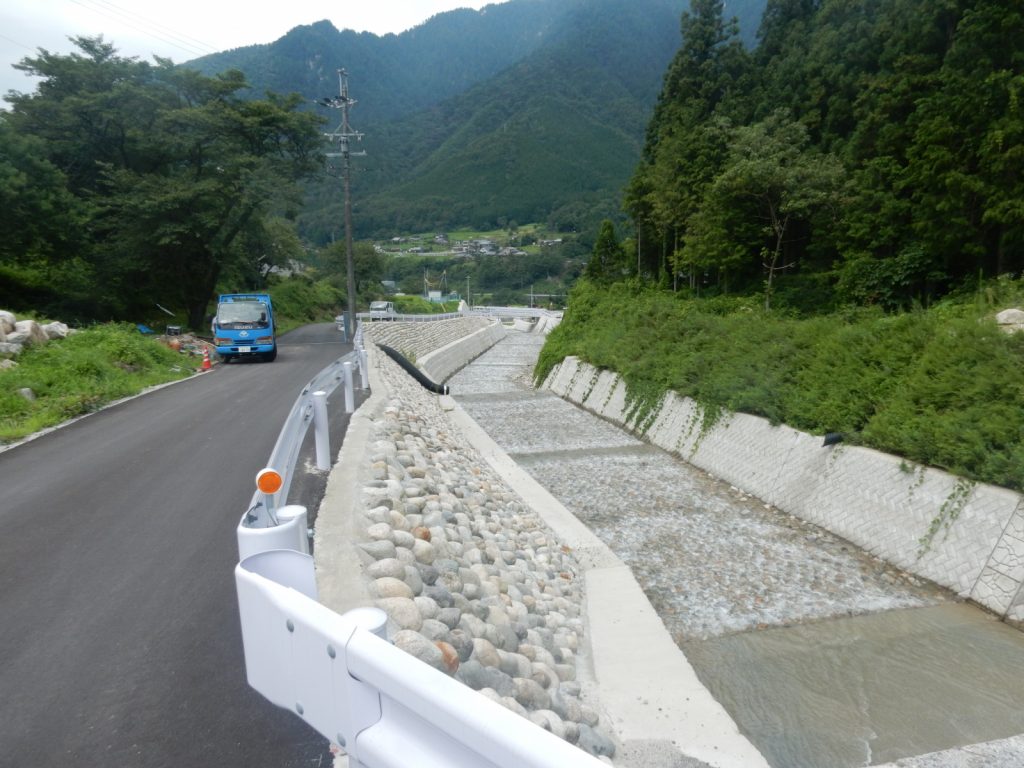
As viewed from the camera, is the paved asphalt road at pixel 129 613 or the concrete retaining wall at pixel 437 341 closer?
the paved asphalt road at pixel 129 613

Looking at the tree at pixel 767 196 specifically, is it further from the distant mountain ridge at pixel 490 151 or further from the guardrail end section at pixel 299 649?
the distant mountain ridge at pixel 490 151

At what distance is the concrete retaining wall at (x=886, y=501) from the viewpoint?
755cm

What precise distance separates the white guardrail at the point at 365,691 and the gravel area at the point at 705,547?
20.4 feet

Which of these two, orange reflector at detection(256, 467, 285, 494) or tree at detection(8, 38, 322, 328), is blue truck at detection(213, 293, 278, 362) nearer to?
A: tree at detection(8, 38, 322, 328)

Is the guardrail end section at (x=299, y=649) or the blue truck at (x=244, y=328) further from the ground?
the guardrail end section at (x=299, y=649)

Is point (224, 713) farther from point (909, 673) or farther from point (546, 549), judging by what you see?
point (909, 673)

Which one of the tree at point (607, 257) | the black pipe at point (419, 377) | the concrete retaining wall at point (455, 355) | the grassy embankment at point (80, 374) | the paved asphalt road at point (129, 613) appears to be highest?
the tree at point (607, 257)

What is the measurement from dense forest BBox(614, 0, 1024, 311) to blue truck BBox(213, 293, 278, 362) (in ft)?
62.2

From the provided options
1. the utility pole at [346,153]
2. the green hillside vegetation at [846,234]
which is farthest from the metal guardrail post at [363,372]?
the utility pole at [346,153]

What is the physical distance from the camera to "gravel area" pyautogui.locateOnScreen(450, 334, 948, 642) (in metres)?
7.73

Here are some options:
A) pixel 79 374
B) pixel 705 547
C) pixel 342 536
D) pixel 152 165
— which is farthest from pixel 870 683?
pixel 152 165

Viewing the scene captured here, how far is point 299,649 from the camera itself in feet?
6.09

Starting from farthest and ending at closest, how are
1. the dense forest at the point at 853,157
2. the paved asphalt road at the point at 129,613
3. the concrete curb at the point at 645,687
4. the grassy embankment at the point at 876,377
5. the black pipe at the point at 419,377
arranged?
the black pipe at the point at 419,377, the dense forest at the point at 853,157, the grassy embankment at the point at 876,377, the concrete curb at the point at 645,687, the paved asphalt road at the point at 129,613

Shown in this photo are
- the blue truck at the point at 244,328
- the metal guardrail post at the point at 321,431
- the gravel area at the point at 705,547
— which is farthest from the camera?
the blue truck at the point at 244,328
